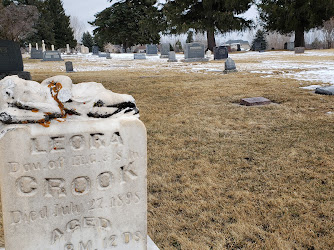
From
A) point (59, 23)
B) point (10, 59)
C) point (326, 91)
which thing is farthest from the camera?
point (59, 23)

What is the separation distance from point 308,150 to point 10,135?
3.65 meters

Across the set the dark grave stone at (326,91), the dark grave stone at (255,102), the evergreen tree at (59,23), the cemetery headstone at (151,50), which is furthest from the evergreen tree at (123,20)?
the dark grave stone at (255,102)

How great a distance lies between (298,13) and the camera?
32.8 metres

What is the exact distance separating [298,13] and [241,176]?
35.2 meters

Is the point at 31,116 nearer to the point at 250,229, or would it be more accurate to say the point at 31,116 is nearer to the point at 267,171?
the point at 250,229

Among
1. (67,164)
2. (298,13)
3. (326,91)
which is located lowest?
(326,91)

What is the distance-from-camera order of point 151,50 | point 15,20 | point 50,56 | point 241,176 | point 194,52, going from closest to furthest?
point 241,176 → point 194,52 → point 50,56 → point 151,50 → point 15,20

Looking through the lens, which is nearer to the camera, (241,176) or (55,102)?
(55,102)

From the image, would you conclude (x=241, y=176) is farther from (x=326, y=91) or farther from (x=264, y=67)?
(x=264, y=67)

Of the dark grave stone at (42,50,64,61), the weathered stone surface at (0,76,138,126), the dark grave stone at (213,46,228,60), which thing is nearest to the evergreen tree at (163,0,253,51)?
the dark grave stone at (213,46,228,60)

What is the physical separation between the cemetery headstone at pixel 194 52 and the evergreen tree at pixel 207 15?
11120mm

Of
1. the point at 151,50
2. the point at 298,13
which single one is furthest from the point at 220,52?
the point at 298,13

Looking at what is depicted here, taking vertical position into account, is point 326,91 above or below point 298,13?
below

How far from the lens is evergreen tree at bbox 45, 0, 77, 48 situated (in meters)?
54.7
